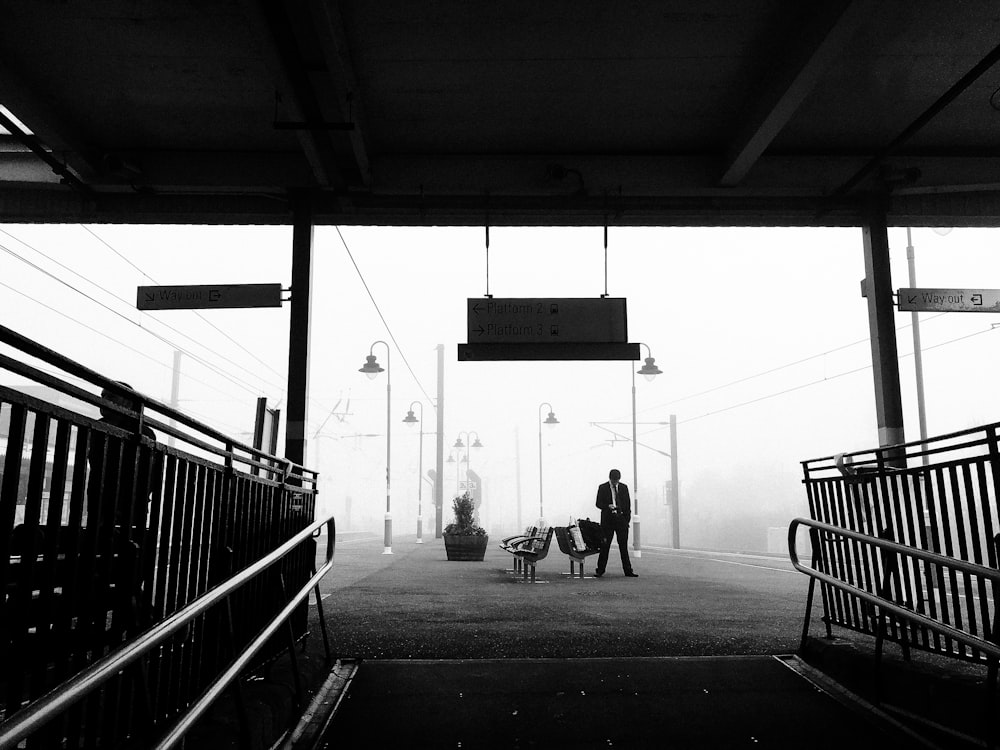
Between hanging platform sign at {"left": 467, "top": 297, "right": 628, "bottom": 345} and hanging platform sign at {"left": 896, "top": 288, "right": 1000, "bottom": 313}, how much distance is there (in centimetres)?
289

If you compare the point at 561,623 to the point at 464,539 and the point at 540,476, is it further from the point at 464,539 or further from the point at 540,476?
the point at 540,476

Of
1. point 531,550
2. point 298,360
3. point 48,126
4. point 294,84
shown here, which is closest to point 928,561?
point 294,84

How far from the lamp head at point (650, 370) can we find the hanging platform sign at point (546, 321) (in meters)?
14.0

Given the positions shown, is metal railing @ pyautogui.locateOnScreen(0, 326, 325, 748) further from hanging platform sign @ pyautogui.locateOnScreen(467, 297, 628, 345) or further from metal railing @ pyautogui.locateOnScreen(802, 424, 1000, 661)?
hanging platform sign @ pyautogui.locateOnScreen(467, 297, 628, 345)

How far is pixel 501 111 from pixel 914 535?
16.1ft

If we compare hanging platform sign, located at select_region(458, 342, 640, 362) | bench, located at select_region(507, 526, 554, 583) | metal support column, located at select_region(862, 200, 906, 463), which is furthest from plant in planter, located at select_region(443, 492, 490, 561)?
metal support column, located at select_region(862, 200, 906, 463)

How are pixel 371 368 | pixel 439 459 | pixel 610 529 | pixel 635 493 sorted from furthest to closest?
pixel 439 459 < pixel 635 493 < pixel 371 368 < pixel 610 529

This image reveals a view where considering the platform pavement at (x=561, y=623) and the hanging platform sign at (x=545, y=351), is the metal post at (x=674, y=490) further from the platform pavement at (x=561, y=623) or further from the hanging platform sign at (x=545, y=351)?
the hanging platform sign at (x=545, y=351)

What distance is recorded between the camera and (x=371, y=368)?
2208 cm

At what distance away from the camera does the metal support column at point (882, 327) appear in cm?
834

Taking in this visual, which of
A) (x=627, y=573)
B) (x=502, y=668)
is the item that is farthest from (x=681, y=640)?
(x=627, y=573)

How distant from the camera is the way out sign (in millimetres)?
7859

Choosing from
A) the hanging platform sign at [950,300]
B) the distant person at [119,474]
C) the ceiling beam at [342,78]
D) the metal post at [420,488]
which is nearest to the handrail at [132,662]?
the distant person at [119,474]

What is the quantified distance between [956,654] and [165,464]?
4.00 metres
